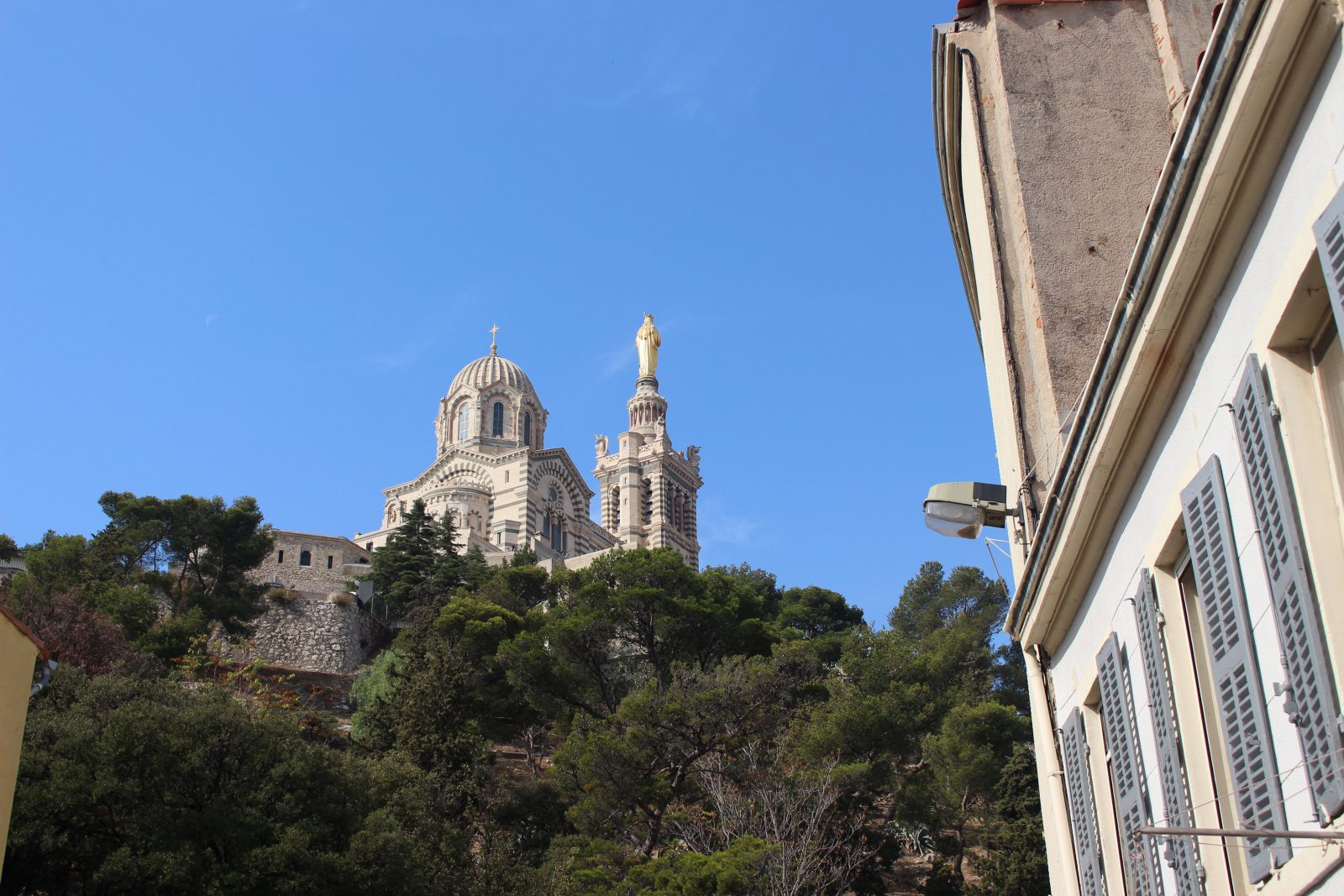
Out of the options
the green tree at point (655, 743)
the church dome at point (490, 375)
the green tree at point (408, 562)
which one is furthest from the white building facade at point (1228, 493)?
the church dome at point (490, 375)

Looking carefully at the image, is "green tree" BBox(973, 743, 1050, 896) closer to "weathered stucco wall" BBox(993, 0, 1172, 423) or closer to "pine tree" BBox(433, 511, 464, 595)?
"weathered stucco wall" BBox(993, 0, 1172, 423)

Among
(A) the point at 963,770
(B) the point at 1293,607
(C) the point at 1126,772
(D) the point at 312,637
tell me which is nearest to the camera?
(B) the point at 1293,607

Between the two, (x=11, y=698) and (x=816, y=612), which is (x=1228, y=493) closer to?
(x=11, y=698)

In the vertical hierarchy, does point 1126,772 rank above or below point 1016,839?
below

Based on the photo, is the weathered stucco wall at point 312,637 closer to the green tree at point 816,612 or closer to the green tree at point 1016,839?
the green tree at point 816,612

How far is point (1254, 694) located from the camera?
5105mm

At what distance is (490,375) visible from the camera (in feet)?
225

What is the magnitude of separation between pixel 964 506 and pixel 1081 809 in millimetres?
2491

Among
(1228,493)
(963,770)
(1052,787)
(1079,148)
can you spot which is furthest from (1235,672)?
(963,770)

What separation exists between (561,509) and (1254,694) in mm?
61409

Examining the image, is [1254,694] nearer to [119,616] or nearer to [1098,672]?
[1098,672]

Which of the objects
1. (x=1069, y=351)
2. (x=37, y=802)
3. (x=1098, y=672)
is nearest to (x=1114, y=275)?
(x=1069, y=351)

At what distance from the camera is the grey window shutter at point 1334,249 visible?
4.21 metres

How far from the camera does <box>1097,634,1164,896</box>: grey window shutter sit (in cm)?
670
